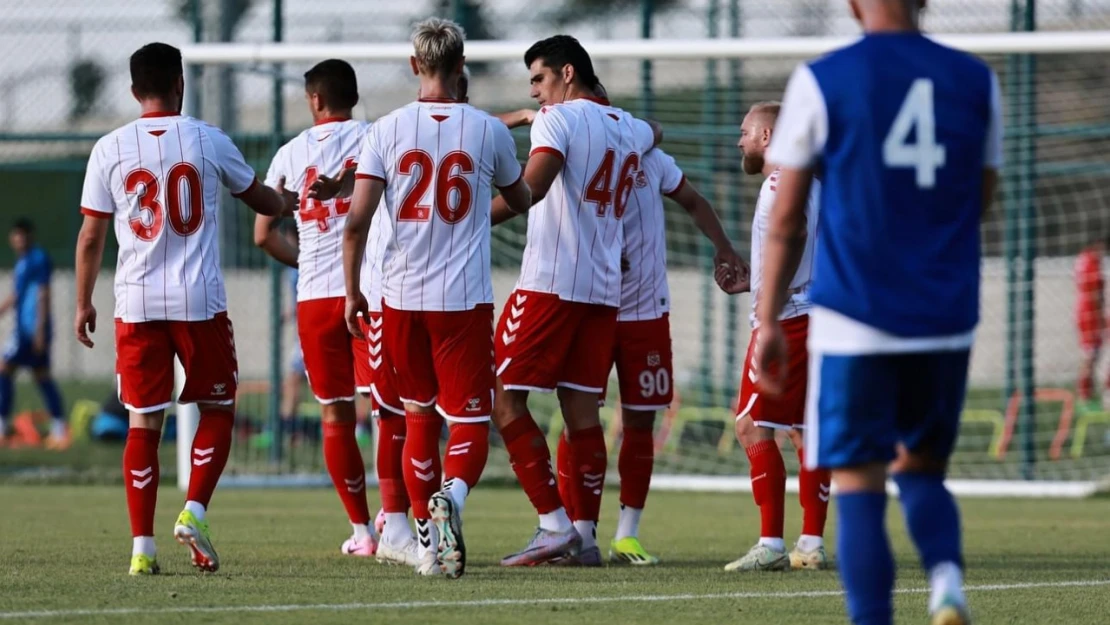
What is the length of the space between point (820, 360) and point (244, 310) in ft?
40.4

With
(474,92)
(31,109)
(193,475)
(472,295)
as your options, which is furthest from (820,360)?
(474,92)

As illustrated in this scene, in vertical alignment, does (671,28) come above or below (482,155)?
above

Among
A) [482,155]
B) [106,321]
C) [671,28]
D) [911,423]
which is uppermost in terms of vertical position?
[671,28]

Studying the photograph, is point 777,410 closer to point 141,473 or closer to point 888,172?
point 141,473

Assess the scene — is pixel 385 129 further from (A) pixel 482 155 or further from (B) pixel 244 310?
(B) pixel 244 310

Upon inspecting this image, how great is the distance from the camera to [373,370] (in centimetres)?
746

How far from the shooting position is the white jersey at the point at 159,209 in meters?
6.82

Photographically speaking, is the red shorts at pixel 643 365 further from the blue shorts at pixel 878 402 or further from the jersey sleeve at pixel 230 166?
the blue shorts at pixel 878 402

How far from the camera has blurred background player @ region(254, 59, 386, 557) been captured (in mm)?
7996

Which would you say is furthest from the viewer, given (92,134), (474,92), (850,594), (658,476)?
(474,92)

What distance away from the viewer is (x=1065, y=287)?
18.7 metres

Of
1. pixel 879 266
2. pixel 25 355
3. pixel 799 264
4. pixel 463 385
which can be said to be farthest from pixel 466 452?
pixel 25 355

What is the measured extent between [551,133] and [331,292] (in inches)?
56.7

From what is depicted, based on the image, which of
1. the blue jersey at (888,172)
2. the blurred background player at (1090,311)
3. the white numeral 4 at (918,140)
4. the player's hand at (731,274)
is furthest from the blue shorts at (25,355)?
the white numeral 4 at (918,140)
